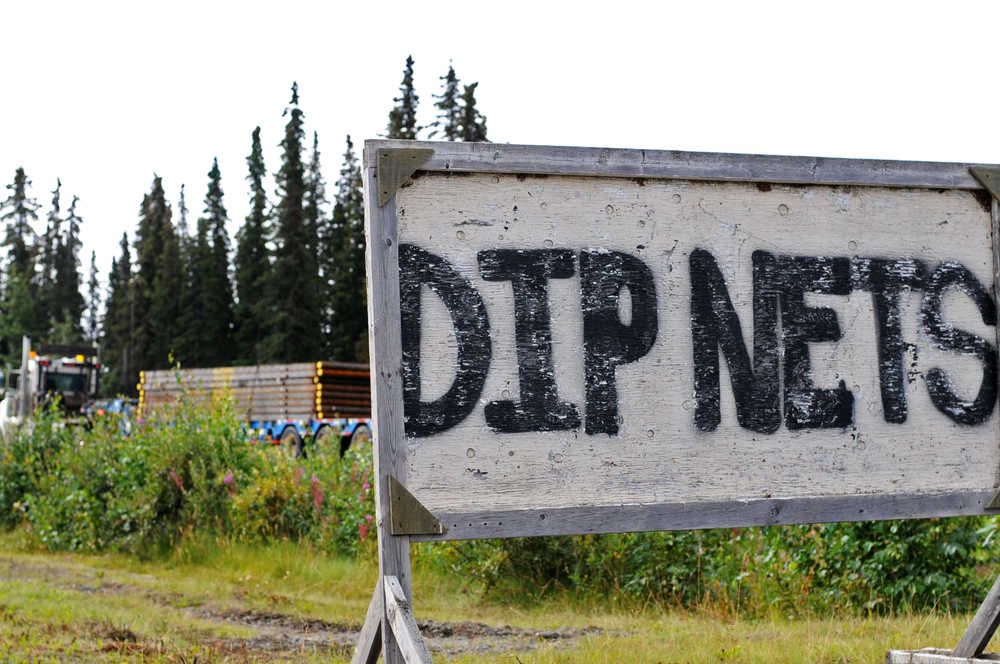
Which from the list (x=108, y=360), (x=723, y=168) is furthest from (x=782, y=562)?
(x=108, y=360)

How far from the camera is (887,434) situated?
4.52 meters

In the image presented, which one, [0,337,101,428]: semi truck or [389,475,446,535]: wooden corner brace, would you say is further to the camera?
[0,337,101,428]: semi truck

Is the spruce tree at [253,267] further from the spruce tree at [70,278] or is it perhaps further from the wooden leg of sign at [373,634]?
the wooden leg of sign at [373,634]

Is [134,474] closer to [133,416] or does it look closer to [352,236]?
[133,416]

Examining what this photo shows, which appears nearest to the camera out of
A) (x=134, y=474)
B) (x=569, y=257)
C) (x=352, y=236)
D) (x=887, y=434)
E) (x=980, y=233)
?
(x=569, y=257)

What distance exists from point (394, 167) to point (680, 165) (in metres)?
1.24

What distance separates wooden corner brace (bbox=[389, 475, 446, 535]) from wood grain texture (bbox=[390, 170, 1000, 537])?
48mm

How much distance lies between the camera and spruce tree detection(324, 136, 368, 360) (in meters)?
52.5

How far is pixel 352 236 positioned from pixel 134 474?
4269 cm

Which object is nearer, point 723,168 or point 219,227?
point 723,168

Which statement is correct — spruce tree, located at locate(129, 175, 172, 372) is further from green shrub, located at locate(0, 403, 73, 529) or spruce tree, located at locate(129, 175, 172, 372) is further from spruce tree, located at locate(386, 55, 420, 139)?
green shrub, located at locate(0, 403, 73, 529)

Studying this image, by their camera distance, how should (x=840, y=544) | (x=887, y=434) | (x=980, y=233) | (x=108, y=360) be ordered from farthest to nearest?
(x=108, y=360)
(x=840, y=544)
(x=980, y=233)
(x=887, y=434)

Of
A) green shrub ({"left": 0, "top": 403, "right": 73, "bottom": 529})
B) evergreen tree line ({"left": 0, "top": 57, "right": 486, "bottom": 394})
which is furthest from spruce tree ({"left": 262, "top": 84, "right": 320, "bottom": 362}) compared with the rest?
green shrub ({"left": 0, "top": 403, "right": 73, "bottom": 529})

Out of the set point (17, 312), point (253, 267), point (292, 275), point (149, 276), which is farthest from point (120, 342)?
point (292, 275)
